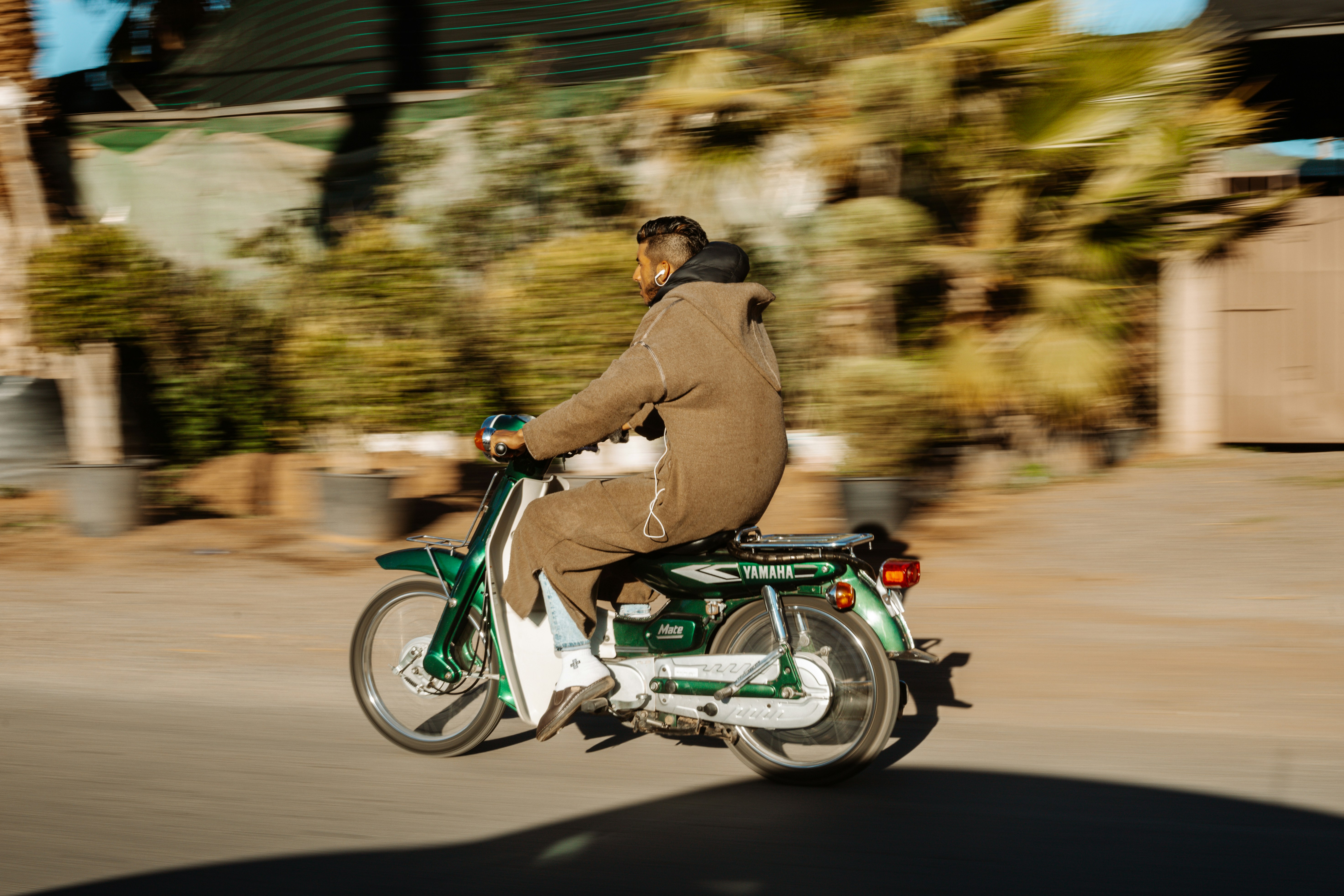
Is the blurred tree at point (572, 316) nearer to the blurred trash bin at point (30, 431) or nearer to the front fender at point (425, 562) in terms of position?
the front fender at point (425, 562)

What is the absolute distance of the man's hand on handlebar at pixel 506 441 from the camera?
4395mm

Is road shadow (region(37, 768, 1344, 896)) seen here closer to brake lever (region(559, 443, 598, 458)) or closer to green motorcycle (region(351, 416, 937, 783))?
green motorcycle (region(351, 416, 937, 783))

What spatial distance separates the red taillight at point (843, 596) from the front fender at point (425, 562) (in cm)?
145

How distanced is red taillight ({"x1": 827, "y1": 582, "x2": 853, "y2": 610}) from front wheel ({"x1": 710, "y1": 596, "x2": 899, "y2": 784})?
0.28 ft

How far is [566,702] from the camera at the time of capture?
4.37 meters

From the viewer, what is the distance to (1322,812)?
3.99 metres

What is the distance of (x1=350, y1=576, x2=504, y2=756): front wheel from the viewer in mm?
4762

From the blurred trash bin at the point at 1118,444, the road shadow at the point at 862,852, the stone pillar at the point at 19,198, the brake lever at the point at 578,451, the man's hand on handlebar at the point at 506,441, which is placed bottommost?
the blurred trash bin at the point at 1118,444

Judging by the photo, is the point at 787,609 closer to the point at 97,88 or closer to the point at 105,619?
A: the point at 105,619

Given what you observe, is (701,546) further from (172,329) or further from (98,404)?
(98,404)

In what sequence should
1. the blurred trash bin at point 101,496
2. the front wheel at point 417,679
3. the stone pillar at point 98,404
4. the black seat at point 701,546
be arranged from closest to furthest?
1. the black seat at point 701,546
2. the front wheel at point 417,679
3. the blurred trash bin at point 101,496
4. the stone pillar at point 98,404

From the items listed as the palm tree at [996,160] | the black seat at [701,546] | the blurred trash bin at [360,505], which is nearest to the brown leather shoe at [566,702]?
the black seat at [701,546]

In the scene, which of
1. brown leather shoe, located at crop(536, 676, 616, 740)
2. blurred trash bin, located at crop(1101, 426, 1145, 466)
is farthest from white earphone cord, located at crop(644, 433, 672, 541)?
blurred trash bin, located at crop(1101, 426, 1145, 466)

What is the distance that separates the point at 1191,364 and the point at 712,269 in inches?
326
